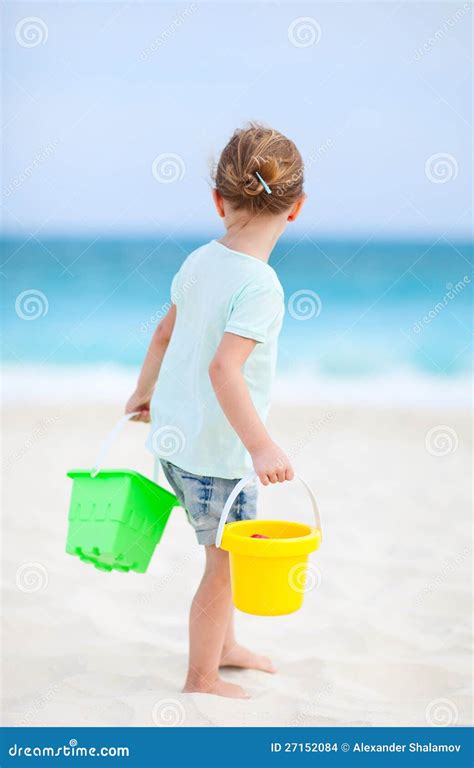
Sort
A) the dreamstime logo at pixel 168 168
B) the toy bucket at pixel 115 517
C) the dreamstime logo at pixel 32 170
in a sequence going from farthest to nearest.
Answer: the dreamstime logo at pixel 32 170 → the dreamstime logo at pixel 168 168 → the toy bucket at pixel 115 517

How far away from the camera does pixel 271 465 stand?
187cm

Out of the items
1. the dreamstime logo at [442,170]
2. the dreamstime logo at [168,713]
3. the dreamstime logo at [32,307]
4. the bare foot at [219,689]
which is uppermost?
the dreamstime logo at [442,170]

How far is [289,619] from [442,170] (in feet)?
49.4

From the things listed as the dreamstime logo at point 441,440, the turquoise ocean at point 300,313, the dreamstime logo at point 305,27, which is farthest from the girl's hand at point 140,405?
the turquoise ocean at point 300,313

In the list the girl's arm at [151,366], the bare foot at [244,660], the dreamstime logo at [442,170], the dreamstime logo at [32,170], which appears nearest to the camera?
the girl's arm at [151,366]

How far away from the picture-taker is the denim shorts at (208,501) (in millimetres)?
2148

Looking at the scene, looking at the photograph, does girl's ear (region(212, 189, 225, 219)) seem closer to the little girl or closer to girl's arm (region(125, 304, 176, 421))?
the little girl

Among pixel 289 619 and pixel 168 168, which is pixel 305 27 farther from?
pixel 168 168

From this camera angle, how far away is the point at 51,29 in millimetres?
9969

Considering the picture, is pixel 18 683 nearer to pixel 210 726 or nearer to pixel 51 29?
pixel 210 726

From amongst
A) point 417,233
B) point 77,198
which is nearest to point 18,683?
point 77,198

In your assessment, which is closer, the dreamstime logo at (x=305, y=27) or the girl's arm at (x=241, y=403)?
the girl's arm at (x=241, y=403)

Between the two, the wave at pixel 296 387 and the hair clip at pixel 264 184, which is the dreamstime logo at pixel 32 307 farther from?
the hair clip at pixel 264 184

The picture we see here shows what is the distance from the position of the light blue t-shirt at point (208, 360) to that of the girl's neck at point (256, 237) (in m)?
0.02
